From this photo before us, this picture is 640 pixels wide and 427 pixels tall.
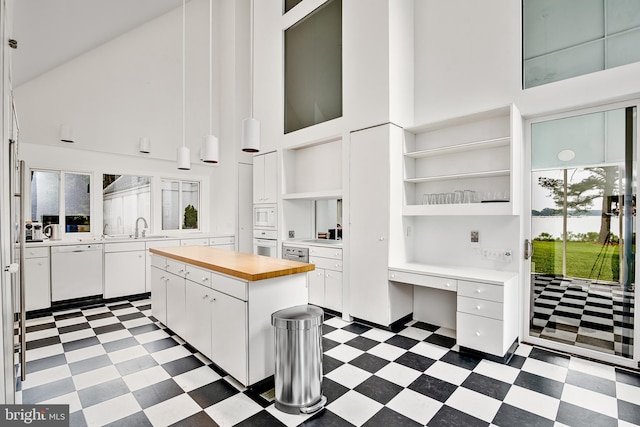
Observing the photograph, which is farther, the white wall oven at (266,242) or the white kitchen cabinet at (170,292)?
the white wall oven at (266,242)

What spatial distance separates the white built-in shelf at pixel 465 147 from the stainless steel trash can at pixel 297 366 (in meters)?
2.28

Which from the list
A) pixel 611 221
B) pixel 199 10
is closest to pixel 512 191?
pixel 611 221

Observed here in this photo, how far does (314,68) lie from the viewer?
443 centimetres

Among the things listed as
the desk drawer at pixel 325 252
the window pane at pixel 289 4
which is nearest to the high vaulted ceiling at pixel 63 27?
the window pane at pixel 289 4

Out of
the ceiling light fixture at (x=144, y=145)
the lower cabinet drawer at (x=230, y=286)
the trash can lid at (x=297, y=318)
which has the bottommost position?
the trash can lid at (x=297, y=318)

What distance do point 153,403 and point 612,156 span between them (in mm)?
4244

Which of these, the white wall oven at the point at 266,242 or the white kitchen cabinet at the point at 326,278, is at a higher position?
the white wall oven at the point at 266,242

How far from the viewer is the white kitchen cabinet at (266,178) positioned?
4.84 meters

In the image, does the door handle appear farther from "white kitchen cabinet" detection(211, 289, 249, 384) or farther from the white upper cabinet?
"white kitchen cabinet" detection(211, 289, 249, 384)

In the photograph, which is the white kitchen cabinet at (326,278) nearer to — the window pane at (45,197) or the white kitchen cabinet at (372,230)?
the white kitchen cabinet at (372,230)

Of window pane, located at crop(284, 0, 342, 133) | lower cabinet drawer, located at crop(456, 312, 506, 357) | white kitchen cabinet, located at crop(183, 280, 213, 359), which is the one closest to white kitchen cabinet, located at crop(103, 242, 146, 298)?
white kitchen cabinet, located at crop(183, 280, 213, 359)

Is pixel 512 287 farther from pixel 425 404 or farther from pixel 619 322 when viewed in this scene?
pixel 425 404

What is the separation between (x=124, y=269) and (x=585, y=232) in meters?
5.74

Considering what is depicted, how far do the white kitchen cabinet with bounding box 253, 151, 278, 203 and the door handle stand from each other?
3255mm
